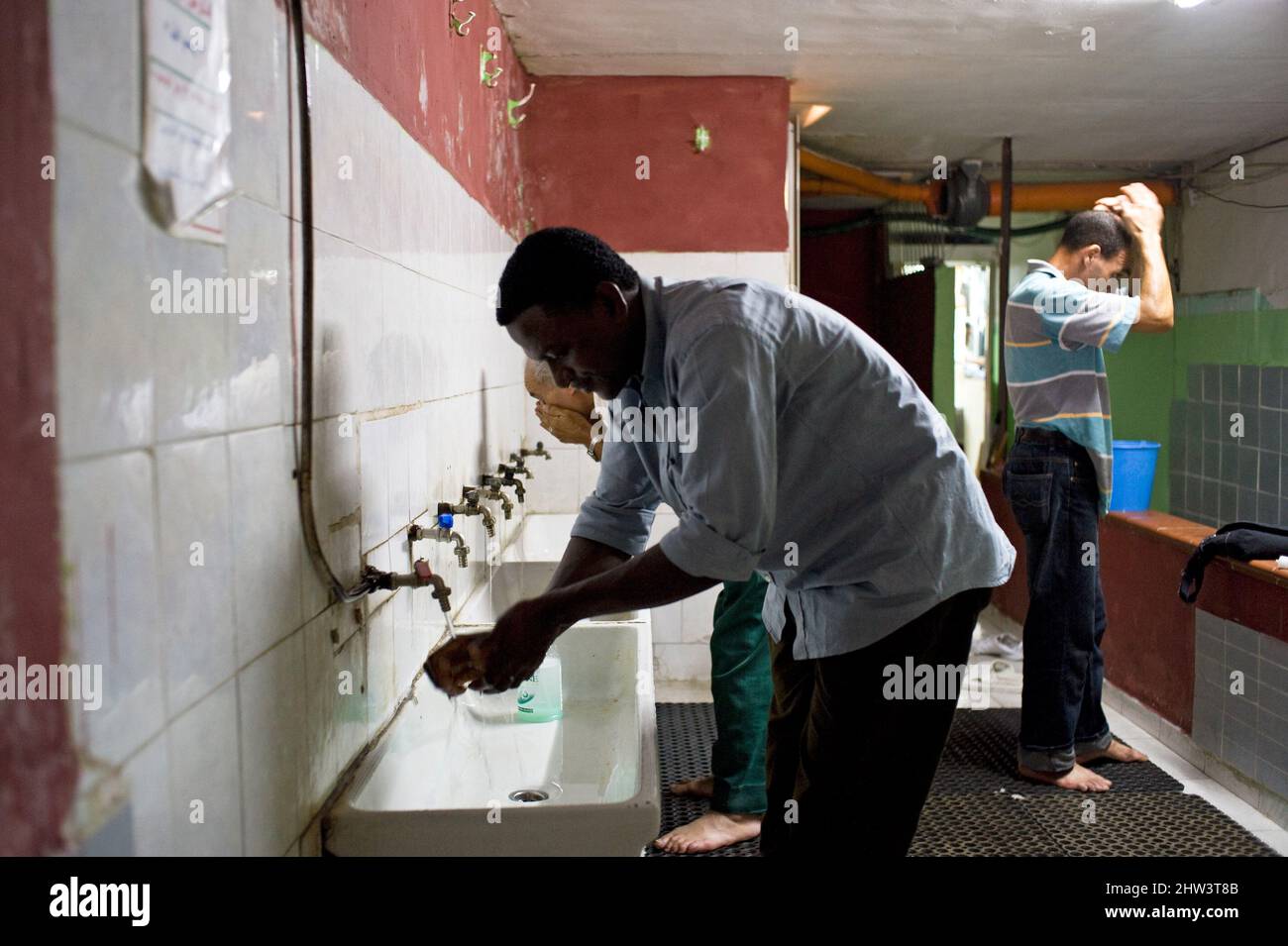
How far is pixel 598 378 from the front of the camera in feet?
4.54

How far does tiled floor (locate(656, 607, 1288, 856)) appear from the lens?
2.71m

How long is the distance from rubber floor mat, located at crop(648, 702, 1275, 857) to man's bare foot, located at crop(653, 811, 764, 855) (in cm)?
2

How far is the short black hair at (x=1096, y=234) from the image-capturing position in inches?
117

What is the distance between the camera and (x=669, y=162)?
12.9 ft

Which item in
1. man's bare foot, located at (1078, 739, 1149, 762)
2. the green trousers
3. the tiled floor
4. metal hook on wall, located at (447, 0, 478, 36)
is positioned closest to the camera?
metal hook on wall, located at (447, 0, 478, 36)

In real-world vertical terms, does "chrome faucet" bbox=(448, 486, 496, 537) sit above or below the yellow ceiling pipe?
below

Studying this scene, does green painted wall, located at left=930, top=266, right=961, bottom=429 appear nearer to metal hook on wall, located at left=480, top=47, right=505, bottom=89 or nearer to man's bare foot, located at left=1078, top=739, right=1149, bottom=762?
man's bare foot, located at left=1078, top=739, right=1149, bottom=762

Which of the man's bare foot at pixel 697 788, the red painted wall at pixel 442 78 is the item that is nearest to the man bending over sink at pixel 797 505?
the red painted wall at pixel 442 78

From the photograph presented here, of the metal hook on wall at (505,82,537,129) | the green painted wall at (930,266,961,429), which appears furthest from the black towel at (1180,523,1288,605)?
the green painted wall at (930,266,961,429)

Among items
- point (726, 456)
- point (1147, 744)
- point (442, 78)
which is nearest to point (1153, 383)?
point (1147, 744)

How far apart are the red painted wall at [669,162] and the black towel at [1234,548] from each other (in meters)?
1.83

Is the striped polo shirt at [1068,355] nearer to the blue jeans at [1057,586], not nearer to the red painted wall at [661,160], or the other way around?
the blue jeans at [1057,586]

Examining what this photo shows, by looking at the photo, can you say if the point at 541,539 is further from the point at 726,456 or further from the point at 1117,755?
the point at 726,456
